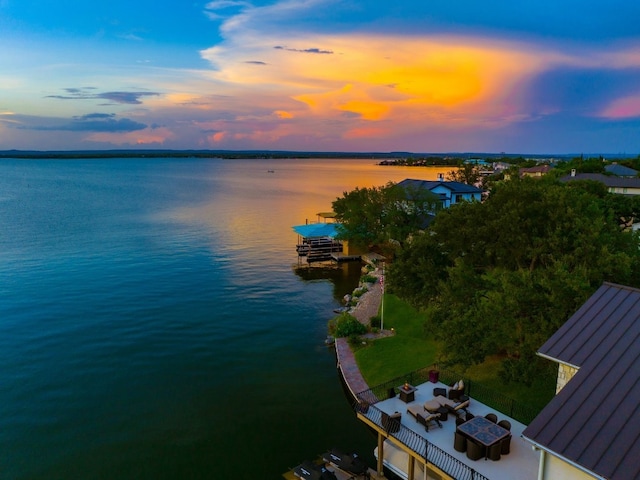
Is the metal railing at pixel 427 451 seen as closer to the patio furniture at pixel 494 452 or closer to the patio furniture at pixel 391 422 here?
the patio furniture at pixel 391 422

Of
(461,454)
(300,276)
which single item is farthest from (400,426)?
(300,276)

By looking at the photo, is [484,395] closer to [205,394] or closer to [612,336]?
[612,336]

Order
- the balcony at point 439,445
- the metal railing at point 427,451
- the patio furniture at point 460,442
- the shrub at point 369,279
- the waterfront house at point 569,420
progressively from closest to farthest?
the waterfront house at point 569,420, the metal railing at point 427,451, the balcony at point 439,445, the patio furniture at point 460,442, the shrub at point 369,279

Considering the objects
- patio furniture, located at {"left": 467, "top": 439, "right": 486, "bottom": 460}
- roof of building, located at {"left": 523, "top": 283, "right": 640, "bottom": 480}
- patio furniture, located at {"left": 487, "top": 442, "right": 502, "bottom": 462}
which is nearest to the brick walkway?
patio furniture, located at {"left": 467, "top": 439, "right": 486, "bottom": 460}

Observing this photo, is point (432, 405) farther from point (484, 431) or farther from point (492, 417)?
point (484, 431)

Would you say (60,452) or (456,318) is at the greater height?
(456,318)

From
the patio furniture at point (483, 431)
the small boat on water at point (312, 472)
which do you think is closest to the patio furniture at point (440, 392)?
the patio furniture at point (483, 431)

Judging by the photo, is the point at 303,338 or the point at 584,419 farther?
the point at 303,338
